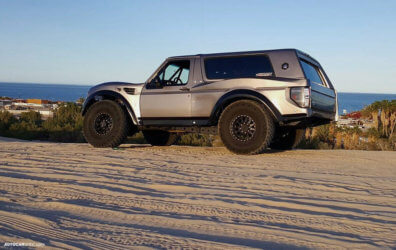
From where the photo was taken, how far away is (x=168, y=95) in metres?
7.75

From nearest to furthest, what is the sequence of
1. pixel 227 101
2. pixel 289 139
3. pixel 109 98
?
pixel 227 101
pixel 289 139
pixel 109 98

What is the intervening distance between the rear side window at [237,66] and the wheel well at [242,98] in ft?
1.44

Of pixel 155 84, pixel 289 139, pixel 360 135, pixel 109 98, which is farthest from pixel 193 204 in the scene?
pixel 360 135

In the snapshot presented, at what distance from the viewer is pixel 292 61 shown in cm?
693

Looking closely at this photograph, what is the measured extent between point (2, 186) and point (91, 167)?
1.37 meters

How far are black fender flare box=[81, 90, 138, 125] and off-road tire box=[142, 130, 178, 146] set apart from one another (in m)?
1.07

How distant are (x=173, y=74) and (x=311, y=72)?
2.65 metres

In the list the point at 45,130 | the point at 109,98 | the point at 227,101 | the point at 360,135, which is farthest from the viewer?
the point at 45,130

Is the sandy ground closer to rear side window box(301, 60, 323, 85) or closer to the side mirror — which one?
rear side window box(301, 60, 323, 85)

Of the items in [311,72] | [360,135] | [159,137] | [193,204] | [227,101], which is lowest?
[360,135]

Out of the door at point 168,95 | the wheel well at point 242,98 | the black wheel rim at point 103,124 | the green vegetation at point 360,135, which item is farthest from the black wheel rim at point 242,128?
the green vegetation at point 360,135

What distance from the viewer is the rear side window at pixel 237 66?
7.15 metres

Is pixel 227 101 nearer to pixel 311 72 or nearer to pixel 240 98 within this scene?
pixel 240 98

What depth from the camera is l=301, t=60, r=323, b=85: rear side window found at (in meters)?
7.12
